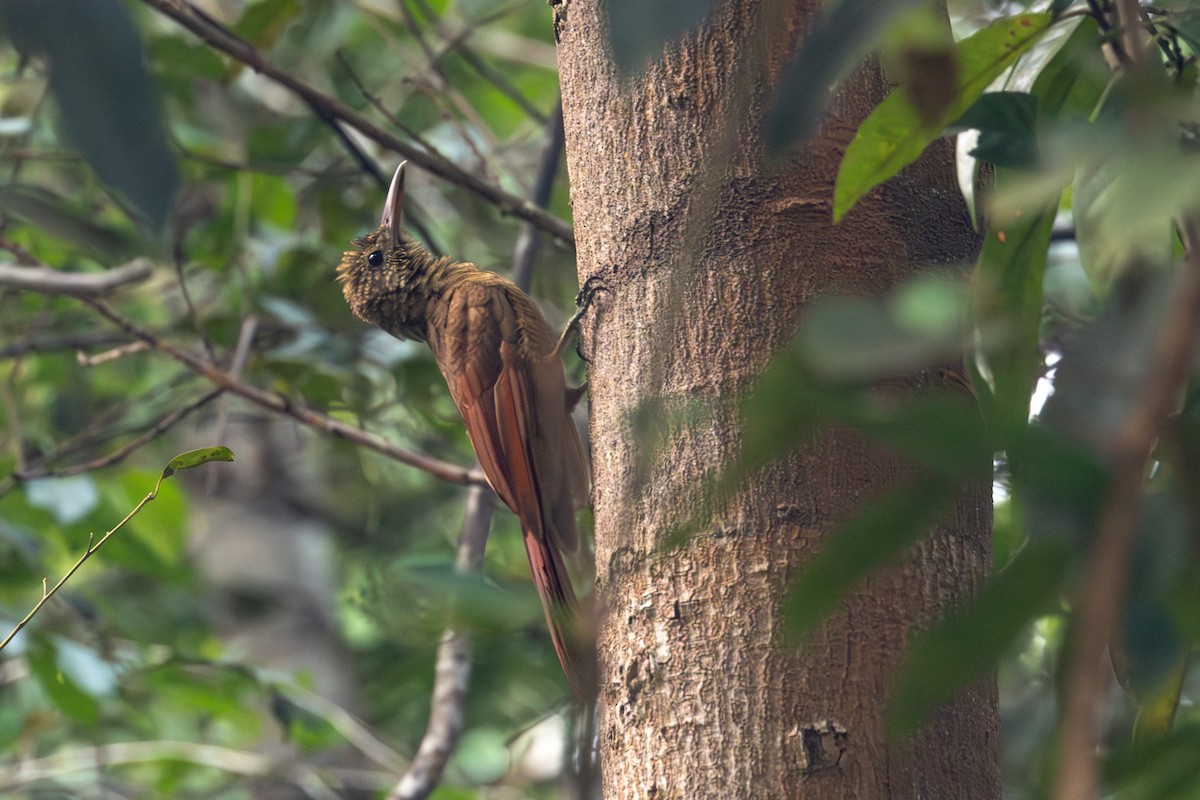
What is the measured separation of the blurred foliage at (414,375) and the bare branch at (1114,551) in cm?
5

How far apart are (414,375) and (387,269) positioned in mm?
554

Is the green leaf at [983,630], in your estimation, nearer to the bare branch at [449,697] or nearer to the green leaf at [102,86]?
the green leaf at [102,86]

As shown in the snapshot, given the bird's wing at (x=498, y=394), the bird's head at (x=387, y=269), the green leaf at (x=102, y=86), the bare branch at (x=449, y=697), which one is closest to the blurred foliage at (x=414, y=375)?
the green leaf at (x=102, y=86)

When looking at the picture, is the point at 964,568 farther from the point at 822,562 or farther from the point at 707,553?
the point at 822,562

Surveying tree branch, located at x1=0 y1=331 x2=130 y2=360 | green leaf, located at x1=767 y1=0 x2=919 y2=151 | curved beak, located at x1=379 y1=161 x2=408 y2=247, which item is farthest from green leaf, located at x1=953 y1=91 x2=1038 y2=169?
tree branch, located at x1=0 y1=331 x2=130 y2=360

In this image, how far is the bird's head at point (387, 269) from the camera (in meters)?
3.02

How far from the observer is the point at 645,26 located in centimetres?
65

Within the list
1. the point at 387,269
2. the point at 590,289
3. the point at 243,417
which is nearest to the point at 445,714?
the point at 387,269

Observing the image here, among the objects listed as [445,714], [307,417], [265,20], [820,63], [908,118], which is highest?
[265,20]

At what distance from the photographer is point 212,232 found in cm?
368

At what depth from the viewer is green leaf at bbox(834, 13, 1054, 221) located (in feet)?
3.44

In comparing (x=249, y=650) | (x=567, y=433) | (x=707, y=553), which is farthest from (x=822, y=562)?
(x=249, y=650)

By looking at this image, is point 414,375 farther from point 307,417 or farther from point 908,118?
→ point 908,118

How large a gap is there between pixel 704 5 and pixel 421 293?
2400 mm
